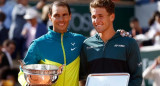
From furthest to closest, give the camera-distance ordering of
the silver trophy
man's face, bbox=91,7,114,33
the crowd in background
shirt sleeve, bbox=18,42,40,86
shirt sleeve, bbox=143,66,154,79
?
the crowd in background → shirt sleeve, bbox=143,66,154,79 → shirt sleeve, bbox=18,42,40,86 → man's face, bbox=91,7,114,33 → the silver trophy

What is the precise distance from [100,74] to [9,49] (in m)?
5.72

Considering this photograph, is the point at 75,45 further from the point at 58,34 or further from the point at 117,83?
the point at 117,83

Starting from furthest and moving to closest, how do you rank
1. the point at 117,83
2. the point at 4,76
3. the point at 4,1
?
the point at 4,1 → the point at 4,76 → the point at 117,83

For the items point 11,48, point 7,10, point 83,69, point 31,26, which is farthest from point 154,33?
point 83,69

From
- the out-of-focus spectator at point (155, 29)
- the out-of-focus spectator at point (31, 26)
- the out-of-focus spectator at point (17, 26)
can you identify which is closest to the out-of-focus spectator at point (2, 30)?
the out-of-focus spectator at point (17, 26)

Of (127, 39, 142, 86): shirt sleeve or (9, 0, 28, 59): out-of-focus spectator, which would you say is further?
(9, 0, 28, 59): out-of-focus spectator

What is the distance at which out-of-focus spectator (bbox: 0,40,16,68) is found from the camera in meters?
9.04

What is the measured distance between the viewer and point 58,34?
4.29 metres

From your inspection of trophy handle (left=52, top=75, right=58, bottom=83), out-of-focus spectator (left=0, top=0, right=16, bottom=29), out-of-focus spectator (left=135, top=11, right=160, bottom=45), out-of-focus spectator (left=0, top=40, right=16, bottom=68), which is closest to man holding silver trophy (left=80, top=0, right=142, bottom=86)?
trophy handle (left=52, top=75, right=58, bottom=83)

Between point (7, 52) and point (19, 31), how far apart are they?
0.58 m

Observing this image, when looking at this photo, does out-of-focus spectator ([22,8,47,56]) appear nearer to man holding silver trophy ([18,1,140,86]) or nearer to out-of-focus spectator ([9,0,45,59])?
out-of-focus spectator ([9,0,45,59])

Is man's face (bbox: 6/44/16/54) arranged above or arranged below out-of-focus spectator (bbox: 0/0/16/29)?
below

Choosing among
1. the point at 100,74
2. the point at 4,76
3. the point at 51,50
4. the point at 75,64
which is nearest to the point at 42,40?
the point at 51,50

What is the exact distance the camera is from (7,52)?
9336 mm
